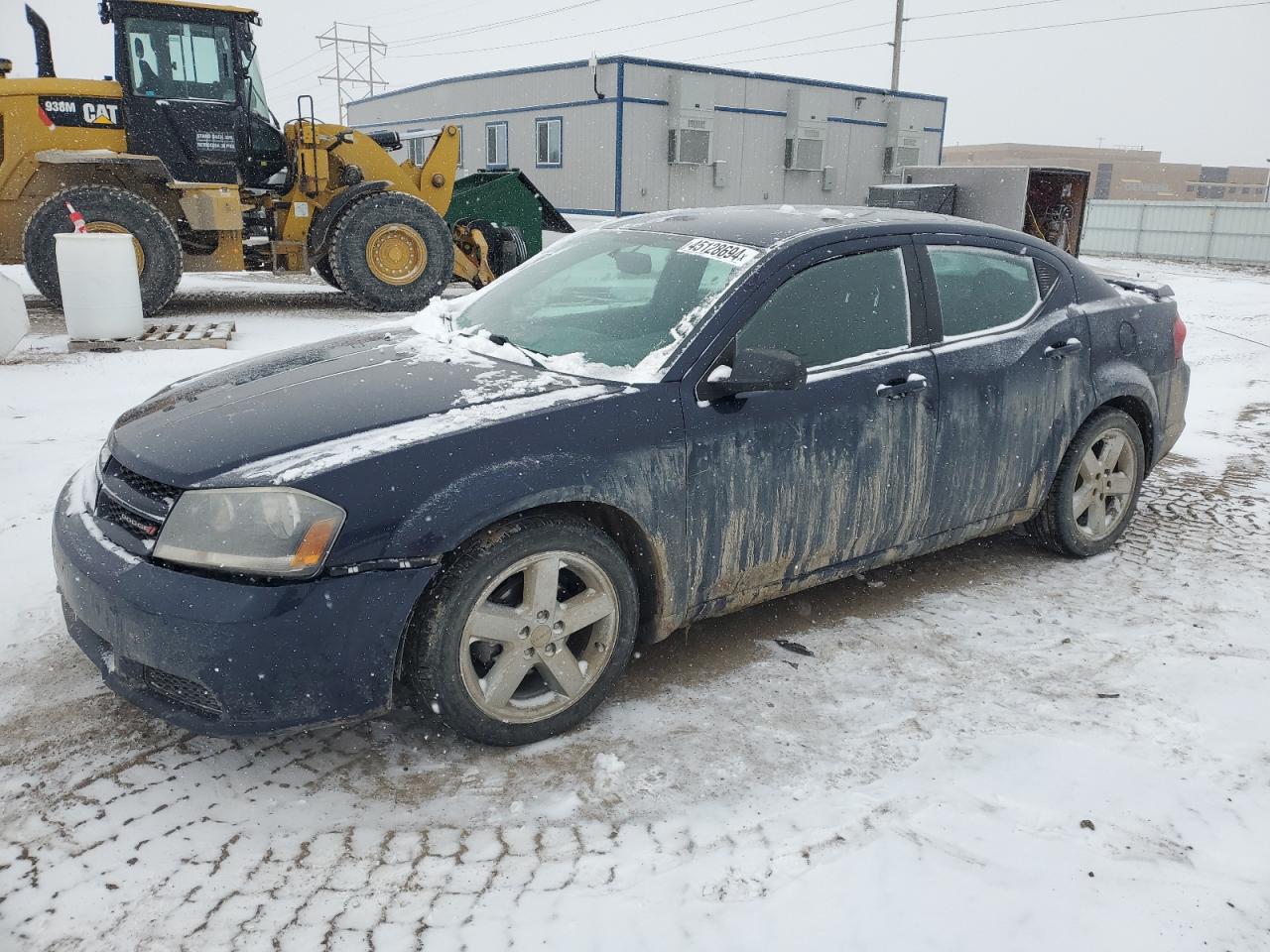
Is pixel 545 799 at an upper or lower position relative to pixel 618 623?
lower

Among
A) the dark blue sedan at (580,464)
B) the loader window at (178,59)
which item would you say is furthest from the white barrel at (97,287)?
the dark blue sedan at (580,464)

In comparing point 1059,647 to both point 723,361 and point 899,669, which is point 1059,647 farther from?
point 723,361

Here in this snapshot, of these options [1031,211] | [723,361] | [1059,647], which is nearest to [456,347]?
[723,361]

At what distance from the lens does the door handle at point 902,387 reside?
352cm

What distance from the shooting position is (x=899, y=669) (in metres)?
3.44

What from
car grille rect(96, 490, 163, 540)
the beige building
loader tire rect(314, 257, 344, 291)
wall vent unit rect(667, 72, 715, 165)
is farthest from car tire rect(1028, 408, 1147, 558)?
the beige building

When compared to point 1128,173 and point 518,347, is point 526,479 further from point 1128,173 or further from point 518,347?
point 1128,173

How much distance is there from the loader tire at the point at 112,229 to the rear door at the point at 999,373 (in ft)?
28.1

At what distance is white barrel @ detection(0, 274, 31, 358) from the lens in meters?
7.79

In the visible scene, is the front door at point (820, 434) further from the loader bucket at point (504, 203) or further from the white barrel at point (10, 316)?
the loader bucket at point (504, 203)

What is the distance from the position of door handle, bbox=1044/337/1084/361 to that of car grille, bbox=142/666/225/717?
3.36 m

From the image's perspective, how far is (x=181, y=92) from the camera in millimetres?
10656

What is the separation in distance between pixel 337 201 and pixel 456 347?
8623 mm

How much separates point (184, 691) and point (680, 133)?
68.0ft
